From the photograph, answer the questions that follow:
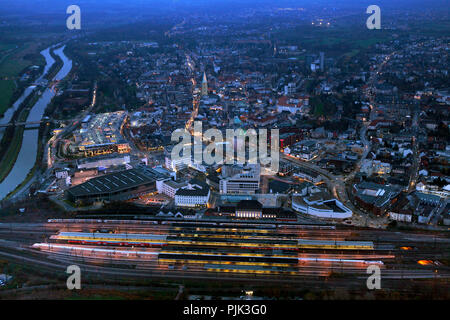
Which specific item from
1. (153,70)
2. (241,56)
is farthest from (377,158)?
(241,56)

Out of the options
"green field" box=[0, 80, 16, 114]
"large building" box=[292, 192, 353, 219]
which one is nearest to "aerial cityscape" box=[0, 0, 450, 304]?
"large building" box=[292, 192, 353, 219]

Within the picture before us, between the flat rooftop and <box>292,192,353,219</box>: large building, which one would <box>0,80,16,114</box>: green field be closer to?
the flat rooftop

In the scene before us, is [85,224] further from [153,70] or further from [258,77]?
[153,70]

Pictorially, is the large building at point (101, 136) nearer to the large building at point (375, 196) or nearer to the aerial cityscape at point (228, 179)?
the aerial cityscape at point (228, 179)

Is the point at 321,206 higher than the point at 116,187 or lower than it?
lower

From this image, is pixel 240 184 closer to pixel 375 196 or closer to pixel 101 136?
pixel 375 196

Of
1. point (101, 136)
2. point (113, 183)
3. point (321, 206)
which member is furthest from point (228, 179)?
point (101, 136)
